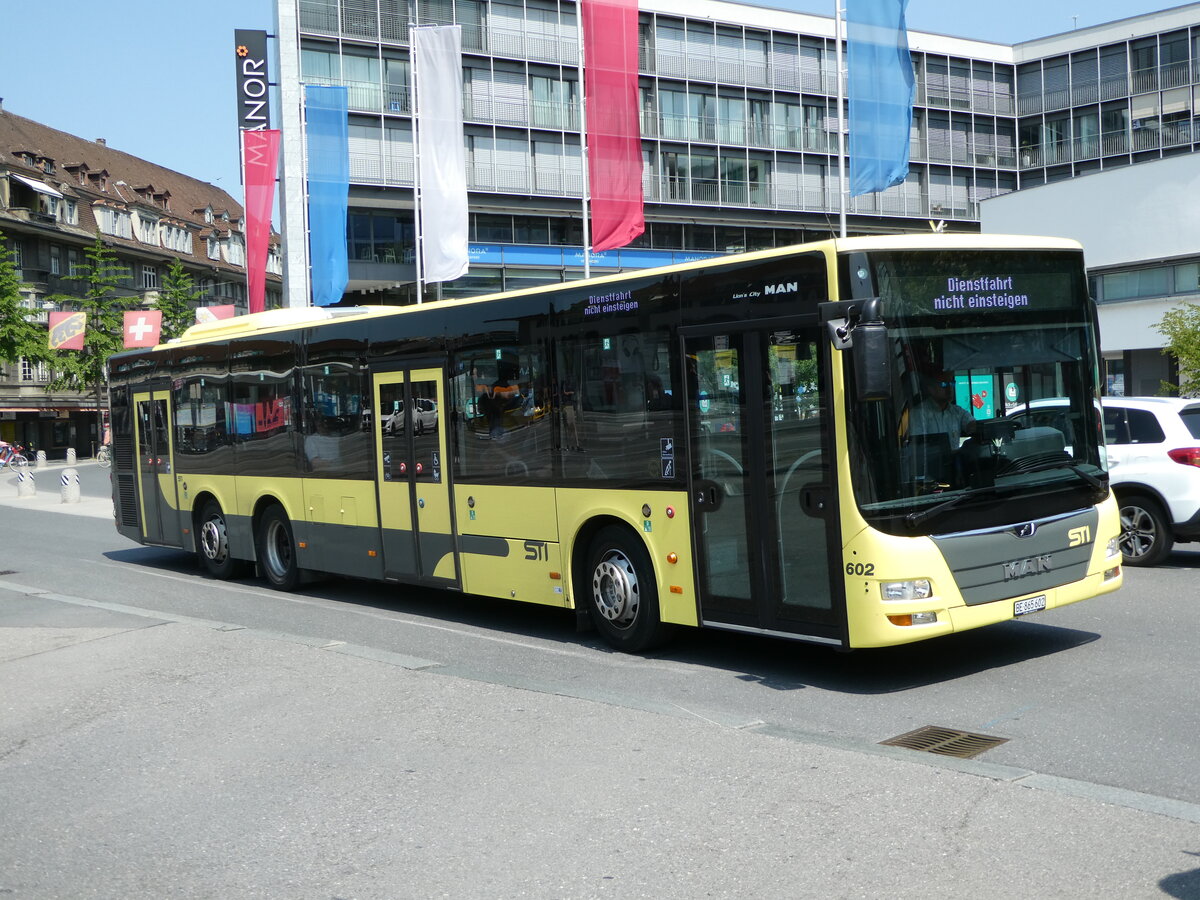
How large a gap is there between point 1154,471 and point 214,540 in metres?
10.6

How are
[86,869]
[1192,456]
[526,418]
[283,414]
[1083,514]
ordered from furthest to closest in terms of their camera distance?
[283,414] → [1192,456] → [526,418] → [1083,514] → [86,869]

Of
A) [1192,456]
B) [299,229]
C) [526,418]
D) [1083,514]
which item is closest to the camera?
[1083,514]

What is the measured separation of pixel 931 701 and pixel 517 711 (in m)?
2.51

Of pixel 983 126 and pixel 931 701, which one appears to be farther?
pixel 983 126

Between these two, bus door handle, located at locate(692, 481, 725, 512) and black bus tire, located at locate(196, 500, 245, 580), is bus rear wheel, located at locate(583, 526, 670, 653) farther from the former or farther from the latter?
black bus tire, located at locate(196, 500, 245, 580)

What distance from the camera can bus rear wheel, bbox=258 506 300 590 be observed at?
14.4 metres

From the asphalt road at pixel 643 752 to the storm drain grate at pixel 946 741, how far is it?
0.33ft

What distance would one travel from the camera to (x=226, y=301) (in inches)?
3720

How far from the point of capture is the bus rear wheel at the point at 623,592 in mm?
9539

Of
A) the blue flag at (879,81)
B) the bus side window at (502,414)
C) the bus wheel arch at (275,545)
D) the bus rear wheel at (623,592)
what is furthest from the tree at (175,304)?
the bus rear wheel at (623,592)

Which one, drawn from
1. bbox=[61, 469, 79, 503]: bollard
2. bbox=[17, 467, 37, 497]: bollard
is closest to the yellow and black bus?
bbox=[61, 469, 79, 503]: bollard

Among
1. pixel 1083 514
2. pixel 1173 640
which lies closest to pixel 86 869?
pixel 1083 514

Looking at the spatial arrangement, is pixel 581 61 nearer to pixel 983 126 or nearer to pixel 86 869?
pixel 86 869

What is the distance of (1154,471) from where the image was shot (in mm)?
12766
